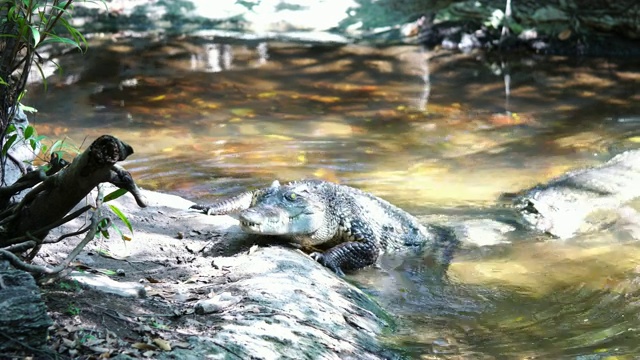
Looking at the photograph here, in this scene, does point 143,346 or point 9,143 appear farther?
point 9,143

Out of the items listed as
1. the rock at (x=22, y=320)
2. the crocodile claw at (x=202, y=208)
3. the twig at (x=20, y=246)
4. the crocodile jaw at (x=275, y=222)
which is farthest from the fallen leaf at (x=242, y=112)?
the rock at (x=22, y=320)

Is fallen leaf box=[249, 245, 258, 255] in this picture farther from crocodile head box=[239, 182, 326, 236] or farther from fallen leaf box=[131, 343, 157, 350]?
fallen leaf box=[131, 343, 157, 350]

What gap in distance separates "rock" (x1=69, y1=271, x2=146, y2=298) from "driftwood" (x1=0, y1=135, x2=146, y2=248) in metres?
0.33

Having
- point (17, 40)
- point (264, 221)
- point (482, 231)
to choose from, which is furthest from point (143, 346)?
point (482, 231)

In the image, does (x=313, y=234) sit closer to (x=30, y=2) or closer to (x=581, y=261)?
(x=581, y=261)

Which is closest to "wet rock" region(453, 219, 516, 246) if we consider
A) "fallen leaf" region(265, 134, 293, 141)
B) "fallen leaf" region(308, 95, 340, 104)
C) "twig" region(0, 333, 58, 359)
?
"fallen leaf" region(265, 134, 293, 141)

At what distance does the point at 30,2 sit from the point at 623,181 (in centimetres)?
610

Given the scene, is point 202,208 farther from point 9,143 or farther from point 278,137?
point 278,137

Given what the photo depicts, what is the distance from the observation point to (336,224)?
20.2 ft

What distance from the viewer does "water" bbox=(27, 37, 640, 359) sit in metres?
4.95

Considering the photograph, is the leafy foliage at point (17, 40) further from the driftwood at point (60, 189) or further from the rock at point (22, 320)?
the rock at point (22, 320)

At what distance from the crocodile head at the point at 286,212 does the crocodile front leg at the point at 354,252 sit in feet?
0.82

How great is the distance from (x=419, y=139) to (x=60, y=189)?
7.06 meters

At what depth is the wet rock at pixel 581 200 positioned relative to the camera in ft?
22.8
